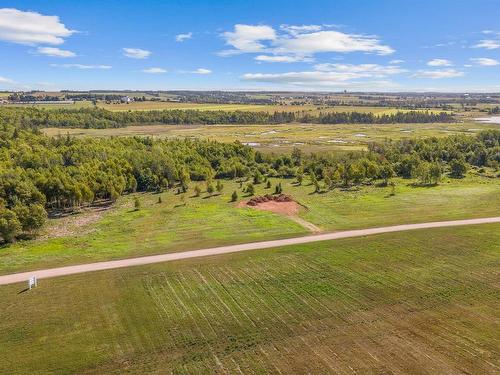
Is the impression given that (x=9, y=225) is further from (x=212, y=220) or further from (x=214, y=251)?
(x=212, y=220)

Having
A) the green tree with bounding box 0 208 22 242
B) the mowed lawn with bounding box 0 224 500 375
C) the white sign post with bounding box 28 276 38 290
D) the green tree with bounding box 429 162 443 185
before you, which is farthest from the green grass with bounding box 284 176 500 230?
the green tree with bounding box 0 208 22 242

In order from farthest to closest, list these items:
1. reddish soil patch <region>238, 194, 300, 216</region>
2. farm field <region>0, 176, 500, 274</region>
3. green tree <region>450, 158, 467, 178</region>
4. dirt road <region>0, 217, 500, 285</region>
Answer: green tree <region>450, 158, 467, 178</region> → reddish soil patch <region>238, 194, 300, 216</region> → farm field <region>0, 176, 500, 274</region> → dirt road <region>0, 217, 500, 285</region>

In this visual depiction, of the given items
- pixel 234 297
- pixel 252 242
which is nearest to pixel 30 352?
pixel 234 297

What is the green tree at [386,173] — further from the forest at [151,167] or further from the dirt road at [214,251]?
the dirt road at [214,251]

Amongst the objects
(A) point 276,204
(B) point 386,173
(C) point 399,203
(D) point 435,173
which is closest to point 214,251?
(A) point 276,204

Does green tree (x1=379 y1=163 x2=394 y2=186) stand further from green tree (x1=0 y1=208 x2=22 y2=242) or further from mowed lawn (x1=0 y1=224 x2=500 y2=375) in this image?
green tree (x1=0 y1=208 x2=22 y2=242)

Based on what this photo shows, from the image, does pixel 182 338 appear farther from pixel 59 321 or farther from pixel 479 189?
pixel 479 189
